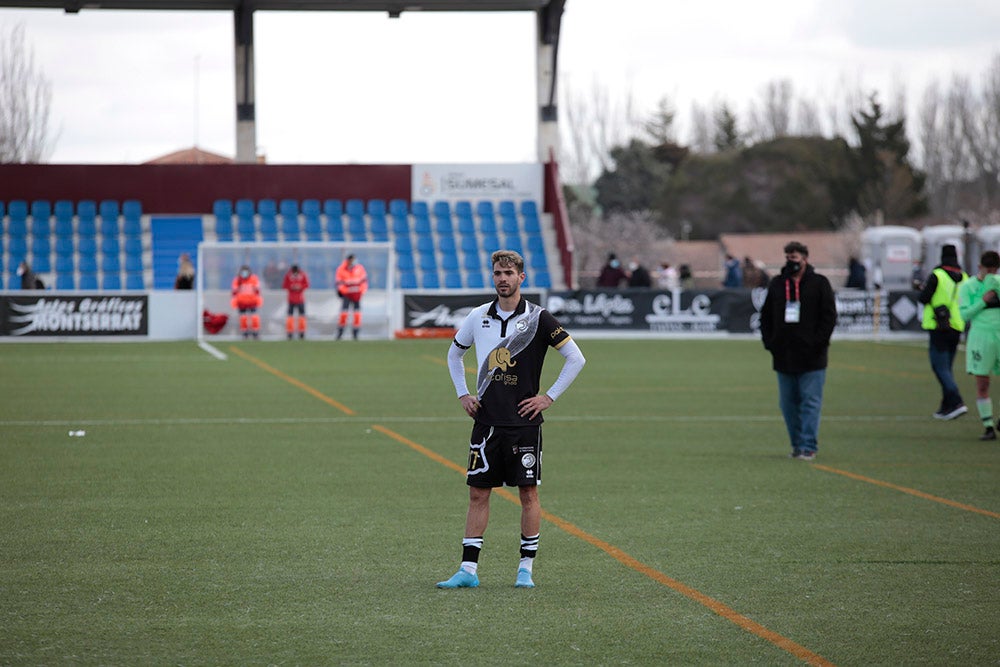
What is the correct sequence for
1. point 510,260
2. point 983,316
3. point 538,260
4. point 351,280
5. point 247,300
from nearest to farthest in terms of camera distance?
1. point 510,260
2. point 983,316
3. point 247,300
4. point 351,280
5. point 538,260

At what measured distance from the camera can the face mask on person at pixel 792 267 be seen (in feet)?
45.0

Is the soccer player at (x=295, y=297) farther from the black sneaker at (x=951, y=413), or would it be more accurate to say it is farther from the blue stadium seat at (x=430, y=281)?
the black sneaker at (x=951, y=413)

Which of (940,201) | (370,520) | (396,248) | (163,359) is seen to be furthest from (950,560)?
(940,201)

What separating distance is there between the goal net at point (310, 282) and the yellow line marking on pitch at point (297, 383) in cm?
528

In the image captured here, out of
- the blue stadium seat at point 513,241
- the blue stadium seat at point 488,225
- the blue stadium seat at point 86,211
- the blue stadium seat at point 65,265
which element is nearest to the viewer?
the blue stadium seat at point 65,265

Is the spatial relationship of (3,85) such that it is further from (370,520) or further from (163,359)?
(370,520)

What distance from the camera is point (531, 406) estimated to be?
7.74 meters

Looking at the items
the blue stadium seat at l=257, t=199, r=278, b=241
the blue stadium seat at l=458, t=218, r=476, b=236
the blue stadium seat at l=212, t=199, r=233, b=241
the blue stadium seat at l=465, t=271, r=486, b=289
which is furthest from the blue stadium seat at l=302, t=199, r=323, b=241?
the blue stadium seat at l=465, t=271, r=486, b=289

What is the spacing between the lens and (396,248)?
43.1 m

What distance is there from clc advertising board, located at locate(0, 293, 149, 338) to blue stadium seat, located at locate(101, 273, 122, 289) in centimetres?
476

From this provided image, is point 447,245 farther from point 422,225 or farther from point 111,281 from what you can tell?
point 111,281

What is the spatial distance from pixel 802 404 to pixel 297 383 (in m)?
10.8

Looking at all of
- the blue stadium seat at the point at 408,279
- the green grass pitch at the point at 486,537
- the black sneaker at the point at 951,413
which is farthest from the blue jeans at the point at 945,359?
the blue stadium seat at the point at 408,279

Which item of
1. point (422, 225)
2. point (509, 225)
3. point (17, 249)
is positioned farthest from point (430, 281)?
point (17, 249)
